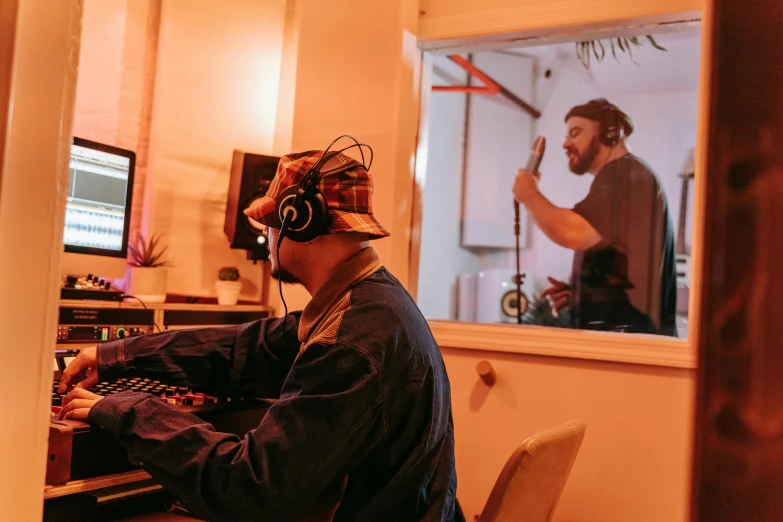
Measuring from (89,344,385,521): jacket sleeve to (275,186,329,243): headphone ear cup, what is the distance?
0.82ft

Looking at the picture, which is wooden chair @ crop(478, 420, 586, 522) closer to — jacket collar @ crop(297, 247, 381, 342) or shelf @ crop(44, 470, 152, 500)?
jacket collar @ crop(297, 247, 381, 342)

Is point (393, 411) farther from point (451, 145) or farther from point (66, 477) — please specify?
point (451, 145)

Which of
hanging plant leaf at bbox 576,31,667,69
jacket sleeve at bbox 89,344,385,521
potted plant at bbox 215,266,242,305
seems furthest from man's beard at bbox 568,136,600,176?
jacket sleeve at bbox 89,344,385,521

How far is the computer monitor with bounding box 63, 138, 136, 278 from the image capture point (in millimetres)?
1840

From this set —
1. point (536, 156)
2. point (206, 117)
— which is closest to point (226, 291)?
point (206, 117)

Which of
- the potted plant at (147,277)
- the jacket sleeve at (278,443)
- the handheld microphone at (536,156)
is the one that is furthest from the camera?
the handheld microphone at (536,156)

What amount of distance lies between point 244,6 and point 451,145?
1818 mm

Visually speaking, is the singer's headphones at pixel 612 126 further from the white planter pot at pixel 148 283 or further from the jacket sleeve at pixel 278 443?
the jacket sleeve at pixel 278 443

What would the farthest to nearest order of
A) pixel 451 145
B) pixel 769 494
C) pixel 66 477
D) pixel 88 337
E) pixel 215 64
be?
pixel 451 145
pixel 215 64
pixel 88 337
pixel 66 477
pixel 769 494

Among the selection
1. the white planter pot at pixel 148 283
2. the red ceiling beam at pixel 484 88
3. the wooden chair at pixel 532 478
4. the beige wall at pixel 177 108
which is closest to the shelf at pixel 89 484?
the wooden chair at pixel 532 478

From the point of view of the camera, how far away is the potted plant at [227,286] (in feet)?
7.88

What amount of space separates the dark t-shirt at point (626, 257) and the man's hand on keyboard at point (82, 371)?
215 centimetres

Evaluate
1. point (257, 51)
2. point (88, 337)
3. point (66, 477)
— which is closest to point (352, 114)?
point (257, 51)

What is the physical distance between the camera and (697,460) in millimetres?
196
